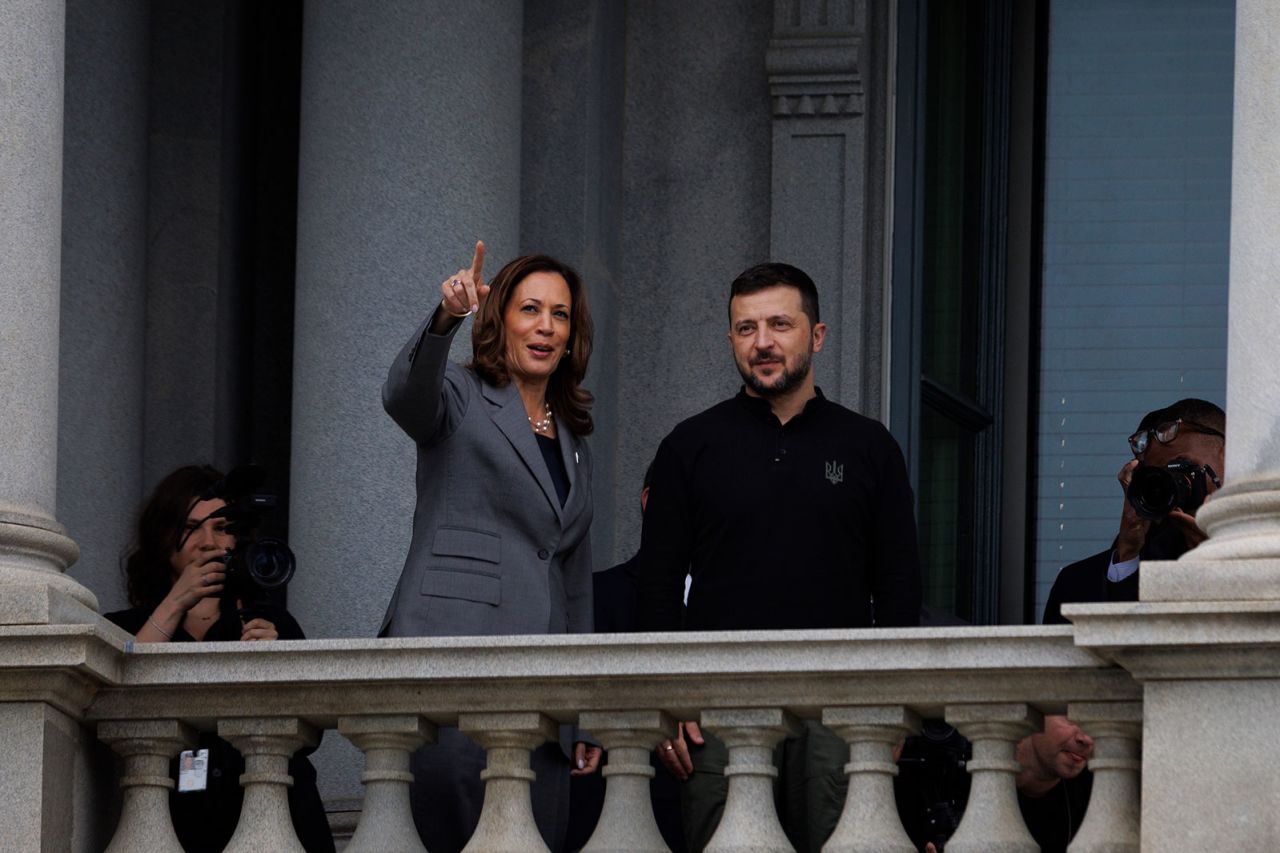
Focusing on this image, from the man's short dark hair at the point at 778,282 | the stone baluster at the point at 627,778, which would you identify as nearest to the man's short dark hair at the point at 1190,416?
the man's short dark hair at the point at 778,282

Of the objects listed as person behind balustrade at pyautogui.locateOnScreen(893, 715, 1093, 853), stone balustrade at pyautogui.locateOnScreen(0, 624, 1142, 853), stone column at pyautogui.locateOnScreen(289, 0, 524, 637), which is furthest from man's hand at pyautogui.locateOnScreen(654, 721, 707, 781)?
stone column at pyautogui.locateOnScreen(289, 0, 524, 637)

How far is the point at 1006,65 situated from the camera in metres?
14.1

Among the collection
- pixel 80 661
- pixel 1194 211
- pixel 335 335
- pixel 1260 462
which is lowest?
pixel 80 661

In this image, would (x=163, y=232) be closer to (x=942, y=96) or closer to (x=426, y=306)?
(x=426, y=306)

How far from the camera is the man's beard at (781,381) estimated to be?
9977 mm

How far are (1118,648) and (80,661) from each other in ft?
9.58

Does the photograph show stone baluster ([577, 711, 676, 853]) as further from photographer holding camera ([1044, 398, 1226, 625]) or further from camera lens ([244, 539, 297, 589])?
photographer holding camera ([1044, 398, 1226, 625])

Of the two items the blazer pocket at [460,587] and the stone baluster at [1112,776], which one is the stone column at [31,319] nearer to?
the blazer pocket at [460,587]

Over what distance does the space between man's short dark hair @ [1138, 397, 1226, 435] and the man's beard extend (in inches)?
43.9

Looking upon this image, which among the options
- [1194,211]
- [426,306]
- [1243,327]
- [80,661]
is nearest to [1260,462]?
[1243,327]

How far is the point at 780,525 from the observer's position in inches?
382

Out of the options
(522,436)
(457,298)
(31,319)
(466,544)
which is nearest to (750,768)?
(466,544)

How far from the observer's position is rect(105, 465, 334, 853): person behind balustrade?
9.77 m

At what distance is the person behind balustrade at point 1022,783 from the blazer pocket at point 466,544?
1.36 m
